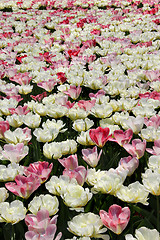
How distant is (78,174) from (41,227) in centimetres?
32

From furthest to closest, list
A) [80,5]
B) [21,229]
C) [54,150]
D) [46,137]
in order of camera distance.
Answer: [80,5] < [46,137] < [54,150] < [21,229]

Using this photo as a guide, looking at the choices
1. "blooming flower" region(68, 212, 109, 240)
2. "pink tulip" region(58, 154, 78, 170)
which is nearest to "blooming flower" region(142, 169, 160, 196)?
"blooming flower" region(68, 212, 109, 240)

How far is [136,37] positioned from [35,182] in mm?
3712

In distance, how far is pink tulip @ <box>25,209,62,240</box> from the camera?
1030 millimetres

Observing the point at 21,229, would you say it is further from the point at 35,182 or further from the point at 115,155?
the point at 115,155

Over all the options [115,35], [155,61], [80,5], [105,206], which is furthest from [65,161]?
[80,5]

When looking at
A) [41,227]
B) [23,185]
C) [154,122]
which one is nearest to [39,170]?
[23,185]

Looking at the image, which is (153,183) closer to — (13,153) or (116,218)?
(116,218)

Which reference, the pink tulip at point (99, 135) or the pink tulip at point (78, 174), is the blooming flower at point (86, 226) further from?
the pink tulip at point (99, 135)

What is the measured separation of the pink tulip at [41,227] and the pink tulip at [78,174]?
0.26 metres

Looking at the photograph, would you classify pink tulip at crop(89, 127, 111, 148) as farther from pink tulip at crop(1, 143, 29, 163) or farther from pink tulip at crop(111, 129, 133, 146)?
pink tulip at crop(1, 143, 29, 163)

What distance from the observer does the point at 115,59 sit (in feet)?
11.1

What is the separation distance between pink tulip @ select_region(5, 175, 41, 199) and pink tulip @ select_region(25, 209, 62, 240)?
0.62 ft

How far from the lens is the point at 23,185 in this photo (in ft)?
4.26
